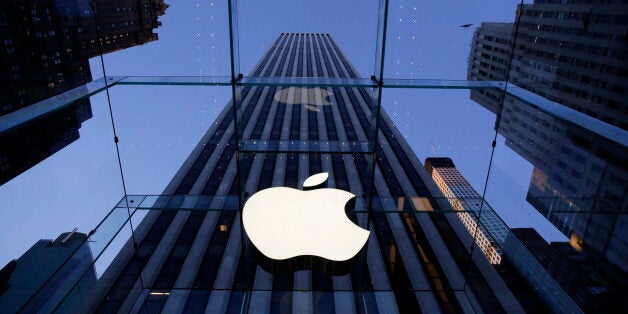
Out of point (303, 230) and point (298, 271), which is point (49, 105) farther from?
→ point (298, 271)

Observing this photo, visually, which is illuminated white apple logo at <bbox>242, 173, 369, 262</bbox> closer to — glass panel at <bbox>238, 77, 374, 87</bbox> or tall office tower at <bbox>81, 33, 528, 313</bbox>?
tall office tower at <bbox>81, 33, 528, 313</bbox>

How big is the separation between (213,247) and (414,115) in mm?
14568

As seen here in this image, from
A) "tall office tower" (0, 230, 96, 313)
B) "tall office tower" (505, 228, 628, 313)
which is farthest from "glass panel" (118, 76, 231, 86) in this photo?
"tall office tower" (505, 228, 628, 313)

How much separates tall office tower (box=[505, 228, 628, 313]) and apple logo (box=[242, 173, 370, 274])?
3.25 meters

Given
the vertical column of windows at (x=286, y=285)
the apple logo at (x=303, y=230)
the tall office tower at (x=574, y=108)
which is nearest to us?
the apple logo at (x=303, y=230)

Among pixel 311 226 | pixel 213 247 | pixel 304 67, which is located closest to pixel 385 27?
pixel 311 226

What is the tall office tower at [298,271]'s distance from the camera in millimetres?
4363

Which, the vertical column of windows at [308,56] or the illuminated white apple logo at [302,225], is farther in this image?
the vertical column of windows at [308,56]

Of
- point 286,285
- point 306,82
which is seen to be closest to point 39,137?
point 306,82

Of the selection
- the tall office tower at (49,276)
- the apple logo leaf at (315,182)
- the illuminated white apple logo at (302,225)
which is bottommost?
the tall office tower at (49,276)

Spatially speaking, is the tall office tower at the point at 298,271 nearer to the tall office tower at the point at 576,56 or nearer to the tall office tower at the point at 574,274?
the tall office tower at the point at 574,274

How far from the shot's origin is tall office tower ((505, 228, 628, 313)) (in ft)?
15.4

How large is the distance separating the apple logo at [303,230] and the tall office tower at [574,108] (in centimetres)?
239

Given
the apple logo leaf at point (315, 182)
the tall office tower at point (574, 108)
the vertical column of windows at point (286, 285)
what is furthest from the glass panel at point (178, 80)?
the tall office tower at point (574, 108)
